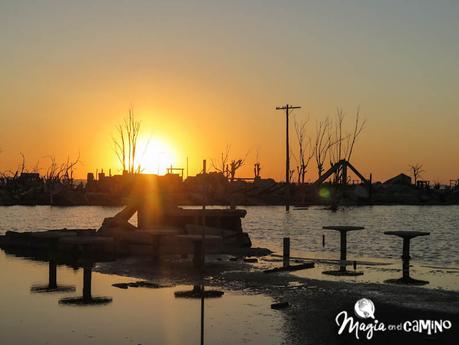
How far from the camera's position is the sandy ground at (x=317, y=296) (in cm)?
920

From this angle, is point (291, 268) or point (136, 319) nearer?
point (136, 319)

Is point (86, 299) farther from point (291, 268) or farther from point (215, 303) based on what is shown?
point (291, 268)

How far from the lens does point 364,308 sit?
11305 millimetres

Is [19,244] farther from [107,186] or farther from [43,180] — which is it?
[43,180]

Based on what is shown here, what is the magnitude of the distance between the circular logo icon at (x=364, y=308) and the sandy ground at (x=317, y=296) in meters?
0.09

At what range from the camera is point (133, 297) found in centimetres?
1270

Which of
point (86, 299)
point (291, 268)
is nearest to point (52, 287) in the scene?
point (86, 299)

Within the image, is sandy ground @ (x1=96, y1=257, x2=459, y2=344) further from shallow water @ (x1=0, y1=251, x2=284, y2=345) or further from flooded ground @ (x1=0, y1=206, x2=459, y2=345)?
shallow water @ (x1=0, y1=251, x2=284, y2=345)

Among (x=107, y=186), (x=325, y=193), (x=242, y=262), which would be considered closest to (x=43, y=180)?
(x=107, y=186)

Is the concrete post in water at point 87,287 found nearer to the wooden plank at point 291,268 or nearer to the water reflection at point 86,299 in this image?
the water reflection at point 86,299

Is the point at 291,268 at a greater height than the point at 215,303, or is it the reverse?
the point at 291,268

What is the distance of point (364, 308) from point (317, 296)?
1.49m

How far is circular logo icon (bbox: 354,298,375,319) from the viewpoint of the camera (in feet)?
35.0

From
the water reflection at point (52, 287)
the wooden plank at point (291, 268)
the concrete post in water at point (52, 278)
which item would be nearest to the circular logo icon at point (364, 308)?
the wooden plank at point (291, 268)
